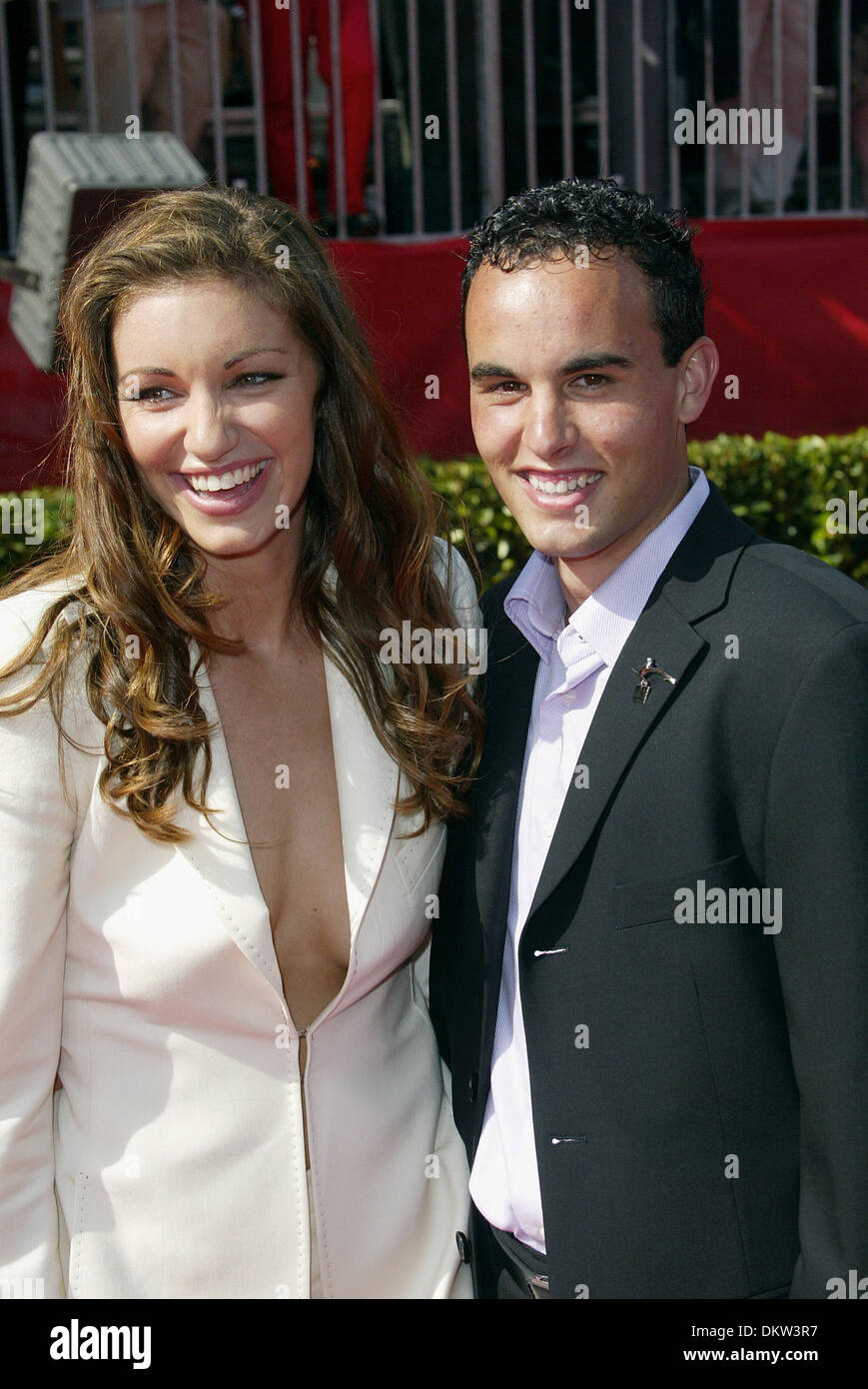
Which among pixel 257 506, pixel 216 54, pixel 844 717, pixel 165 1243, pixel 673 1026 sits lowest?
pixel 165 1243

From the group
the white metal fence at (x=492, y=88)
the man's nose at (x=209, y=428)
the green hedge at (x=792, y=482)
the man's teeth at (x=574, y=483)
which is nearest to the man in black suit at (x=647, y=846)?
the man's teeth at (x=574, y=483)

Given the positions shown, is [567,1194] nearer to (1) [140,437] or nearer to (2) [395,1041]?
(2) [395,1041]

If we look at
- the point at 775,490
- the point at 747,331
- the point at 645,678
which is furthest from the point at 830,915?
the point at 747,331

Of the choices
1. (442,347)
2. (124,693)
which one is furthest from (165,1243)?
(442,347)

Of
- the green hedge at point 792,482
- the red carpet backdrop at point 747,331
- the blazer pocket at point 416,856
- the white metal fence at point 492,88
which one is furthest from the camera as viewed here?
the white metal fence at point 492,88

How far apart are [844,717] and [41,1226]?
1.47m

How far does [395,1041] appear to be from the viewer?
98.1 inches

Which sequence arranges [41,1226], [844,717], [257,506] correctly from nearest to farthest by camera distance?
[844,717] < [41,1226] < [257,506]

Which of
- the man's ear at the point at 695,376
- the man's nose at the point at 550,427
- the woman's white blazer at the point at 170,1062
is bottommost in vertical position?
the woman's white blazer at the point at 170,1062

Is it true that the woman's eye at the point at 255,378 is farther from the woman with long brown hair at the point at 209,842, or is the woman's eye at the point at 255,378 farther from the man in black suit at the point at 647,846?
the man in black suit at the point at 647,846

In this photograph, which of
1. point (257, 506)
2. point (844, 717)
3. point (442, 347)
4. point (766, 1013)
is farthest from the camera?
point (442, 347)

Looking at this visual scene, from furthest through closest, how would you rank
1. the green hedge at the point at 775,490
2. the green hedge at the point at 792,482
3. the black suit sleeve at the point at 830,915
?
the green hedge at the point at 792,482, the green hedge at the point at 775,490, the black suit sleeve at the point at 830,915

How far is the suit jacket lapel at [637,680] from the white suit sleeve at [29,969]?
76 centimetres

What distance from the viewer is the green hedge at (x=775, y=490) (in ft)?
16.9
